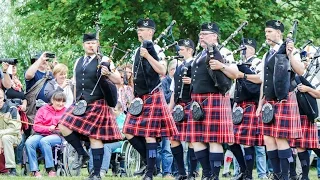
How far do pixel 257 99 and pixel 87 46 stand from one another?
2293 millimetres

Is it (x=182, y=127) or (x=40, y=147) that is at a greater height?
(x=182, y=127)

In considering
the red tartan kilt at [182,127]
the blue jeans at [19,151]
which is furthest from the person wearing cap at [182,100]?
the blue jeans at [19,151]

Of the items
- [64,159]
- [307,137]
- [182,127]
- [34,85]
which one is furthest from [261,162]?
[34,85]

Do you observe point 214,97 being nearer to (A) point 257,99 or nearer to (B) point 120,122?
(A) point 257,99

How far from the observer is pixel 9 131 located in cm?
1094

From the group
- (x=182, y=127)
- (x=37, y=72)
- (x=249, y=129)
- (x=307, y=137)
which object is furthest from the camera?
(x=37, y=72)

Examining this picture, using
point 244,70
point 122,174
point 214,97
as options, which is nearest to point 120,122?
point 122,174

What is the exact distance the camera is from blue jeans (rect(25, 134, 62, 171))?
10.8 metres

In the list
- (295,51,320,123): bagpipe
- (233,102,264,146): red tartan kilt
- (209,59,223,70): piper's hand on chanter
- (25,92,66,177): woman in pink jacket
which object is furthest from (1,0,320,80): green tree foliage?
(209,59,223,70): piper's hand on chanter

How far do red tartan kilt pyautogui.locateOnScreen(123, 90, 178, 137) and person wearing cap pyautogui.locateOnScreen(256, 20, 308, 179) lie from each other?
1.12 meters

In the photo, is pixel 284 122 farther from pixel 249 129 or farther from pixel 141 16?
pixel 141 16

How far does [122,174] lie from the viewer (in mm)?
11734

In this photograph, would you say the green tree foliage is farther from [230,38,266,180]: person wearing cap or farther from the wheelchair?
[230,38,266,180]: person wearing cap

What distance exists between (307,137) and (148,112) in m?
2.01
